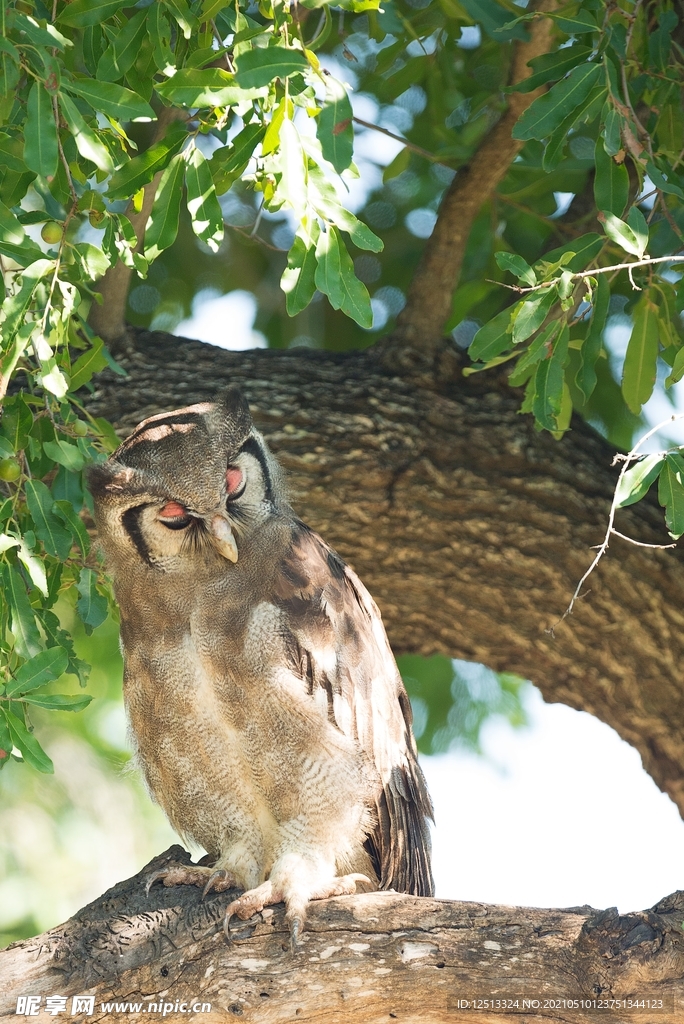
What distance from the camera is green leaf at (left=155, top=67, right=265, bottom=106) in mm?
2246

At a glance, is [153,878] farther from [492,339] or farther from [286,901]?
[492,339]

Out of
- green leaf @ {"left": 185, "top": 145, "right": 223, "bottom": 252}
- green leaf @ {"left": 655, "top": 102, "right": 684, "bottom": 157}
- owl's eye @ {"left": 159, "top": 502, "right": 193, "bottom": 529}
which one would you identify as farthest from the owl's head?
green leaf @ {"left": 655, "top": 102, "right": 684, "bottom": 157}

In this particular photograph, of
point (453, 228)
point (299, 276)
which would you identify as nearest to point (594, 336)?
point (299, 276)

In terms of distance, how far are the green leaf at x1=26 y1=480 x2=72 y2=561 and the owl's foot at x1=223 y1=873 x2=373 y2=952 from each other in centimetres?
101

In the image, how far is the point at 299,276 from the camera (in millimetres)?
2527

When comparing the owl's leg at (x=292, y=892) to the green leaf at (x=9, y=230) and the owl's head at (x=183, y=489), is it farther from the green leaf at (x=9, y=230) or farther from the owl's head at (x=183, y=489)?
the green leaf at (x=9, y=230)

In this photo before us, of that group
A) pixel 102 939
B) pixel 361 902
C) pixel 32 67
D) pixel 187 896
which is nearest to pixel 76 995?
pixel 102 939

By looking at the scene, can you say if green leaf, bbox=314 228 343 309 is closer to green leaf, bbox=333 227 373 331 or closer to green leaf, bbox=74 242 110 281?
green leaf, bbox=333 227 373 331

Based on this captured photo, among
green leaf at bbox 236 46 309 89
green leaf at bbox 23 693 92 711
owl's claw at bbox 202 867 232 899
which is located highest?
green leaf at bbox 236 46 309 89

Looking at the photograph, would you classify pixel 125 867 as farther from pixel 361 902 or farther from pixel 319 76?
pixel 319 76

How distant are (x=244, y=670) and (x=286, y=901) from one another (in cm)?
64

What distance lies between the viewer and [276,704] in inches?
116

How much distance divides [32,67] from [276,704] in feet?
5.71

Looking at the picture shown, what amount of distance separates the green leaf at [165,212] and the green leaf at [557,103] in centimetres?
87
